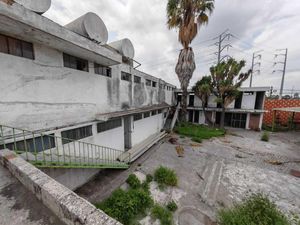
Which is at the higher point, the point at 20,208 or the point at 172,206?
the point at 20,208

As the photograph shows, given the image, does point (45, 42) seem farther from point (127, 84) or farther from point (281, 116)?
point (281, 116)

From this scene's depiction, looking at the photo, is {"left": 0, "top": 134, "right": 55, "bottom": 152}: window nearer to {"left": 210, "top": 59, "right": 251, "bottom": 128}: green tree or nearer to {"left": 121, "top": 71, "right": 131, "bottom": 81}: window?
{"left": 121, "top": 71, "right": 131, "bottom": 81}: window

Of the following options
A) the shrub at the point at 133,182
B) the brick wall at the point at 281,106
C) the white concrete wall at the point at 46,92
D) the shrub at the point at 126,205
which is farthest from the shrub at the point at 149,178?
the brick wall at the point at 281,106

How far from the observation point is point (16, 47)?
136 inches

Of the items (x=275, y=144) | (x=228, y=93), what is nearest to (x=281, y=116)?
(x=275, y=144)

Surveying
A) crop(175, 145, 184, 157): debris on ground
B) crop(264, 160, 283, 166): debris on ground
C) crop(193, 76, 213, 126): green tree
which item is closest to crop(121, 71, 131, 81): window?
crop(175, 145, 184, 157): debris on ground

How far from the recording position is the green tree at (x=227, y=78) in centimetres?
1180

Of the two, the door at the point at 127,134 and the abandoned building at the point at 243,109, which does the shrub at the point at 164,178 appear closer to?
the door at the point at 127,134

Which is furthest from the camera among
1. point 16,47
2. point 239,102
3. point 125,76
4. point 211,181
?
Answer: point 239,102

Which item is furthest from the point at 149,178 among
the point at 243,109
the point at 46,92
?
the point at 243,109

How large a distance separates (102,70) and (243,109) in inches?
611

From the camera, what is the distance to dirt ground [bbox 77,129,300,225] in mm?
4711

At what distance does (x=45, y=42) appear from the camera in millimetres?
3742

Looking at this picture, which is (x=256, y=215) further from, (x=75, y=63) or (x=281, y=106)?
(x=281, y=106)
